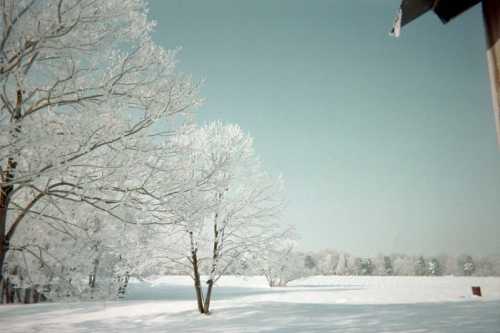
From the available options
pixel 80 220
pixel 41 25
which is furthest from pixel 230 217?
pixel 41 25

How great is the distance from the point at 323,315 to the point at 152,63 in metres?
11.6

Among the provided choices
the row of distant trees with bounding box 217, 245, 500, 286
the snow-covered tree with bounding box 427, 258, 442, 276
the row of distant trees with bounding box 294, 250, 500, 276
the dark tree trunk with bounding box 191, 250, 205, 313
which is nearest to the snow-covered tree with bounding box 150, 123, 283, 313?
the dark tree trunk with bounding box 191, 250, 205, 313

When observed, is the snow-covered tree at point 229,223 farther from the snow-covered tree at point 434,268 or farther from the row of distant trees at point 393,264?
the snow-covered tree at point 434,268

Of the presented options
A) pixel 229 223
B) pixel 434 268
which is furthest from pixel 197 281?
pixel 434 268

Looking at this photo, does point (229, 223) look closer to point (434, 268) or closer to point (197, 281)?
point (197, 281)

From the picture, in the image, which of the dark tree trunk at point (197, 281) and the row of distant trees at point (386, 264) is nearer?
the dark tree trunk at point (197, 281)

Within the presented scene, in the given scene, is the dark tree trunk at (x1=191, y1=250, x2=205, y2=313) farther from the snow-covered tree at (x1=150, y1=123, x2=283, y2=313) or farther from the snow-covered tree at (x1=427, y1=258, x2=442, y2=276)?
the snow-covered tree at (x1=427, y1=258, x2=442, y2=276)

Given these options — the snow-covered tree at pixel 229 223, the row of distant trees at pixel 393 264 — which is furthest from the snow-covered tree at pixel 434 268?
the snow-covered tree at pixel 229 223

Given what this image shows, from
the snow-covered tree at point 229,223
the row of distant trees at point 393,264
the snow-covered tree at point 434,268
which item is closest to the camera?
the snow-covered tree at point 229,223

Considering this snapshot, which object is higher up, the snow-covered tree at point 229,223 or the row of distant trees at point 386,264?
the snow-covered tree at point 229,223

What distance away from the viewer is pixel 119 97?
4.91 meters

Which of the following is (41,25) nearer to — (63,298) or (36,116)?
(36,116)

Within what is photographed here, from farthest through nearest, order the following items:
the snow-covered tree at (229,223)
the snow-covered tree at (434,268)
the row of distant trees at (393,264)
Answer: the snow-covered tree at (434,268), the row of distant trees at (393,264), the snow-covered tree at (229,223)

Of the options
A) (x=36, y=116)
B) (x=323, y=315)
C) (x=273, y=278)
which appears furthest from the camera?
(x=273, y=278)
